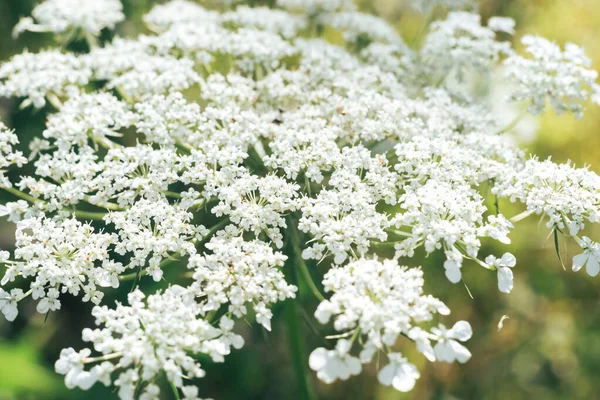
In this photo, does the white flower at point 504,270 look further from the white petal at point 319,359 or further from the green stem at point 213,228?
the green stem at point 213,228

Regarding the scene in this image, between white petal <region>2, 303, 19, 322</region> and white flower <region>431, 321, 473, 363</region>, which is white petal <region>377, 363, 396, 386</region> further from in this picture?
white petal <region>2, 303, 19, 322</region>

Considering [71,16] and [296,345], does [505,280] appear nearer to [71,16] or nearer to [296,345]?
[296,345]

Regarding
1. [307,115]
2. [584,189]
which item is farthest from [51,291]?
[584,189]

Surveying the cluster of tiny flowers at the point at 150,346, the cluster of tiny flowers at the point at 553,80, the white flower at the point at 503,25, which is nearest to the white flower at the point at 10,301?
the cluster of tiny flowers at the point at 150,346

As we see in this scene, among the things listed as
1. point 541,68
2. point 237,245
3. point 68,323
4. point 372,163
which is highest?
point 541,68

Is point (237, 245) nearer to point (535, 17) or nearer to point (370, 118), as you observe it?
point (370, 118)

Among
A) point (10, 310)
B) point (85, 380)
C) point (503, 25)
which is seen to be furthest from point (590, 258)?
point (10, 310)

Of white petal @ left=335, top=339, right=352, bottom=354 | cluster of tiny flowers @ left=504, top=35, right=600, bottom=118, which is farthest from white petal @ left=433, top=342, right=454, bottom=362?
A: cluster of tiny flowers @ left=504, top=35, right=600, bottom=118
